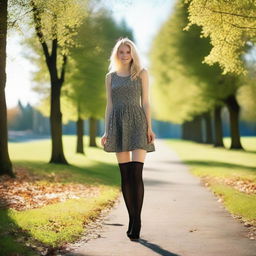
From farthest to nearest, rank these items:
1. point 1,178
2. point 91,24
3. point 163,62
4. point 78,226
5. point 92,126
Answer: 1. point 92,126
2. point 163,62
3. point 91,24
4. point 1,178
5. point 78,226

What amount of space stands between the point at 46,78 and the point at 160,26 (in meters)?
12.8

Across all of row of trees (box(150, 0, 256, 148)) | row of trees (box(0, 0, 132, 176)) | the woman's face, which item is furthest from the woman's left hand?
row of trees (box(0, 0, 132, 176))

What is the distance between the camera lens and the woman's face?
6.22m

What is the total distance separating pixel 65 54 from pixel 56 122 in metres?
3.11

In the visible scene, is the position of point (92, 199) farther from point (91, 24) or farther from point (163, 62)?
point (163, 62)

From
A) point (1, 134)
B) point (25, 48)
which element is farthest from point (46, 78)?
point (1, 134)

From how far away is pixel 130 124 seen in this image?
243 inches

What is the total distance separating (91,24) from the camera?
78.1 feet

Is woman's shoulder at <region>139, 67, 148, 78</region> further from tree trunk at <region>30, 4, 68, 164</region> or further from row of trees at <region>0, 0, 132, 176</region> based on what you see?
tree trunk at <region>30, 4, 68, 164</region>

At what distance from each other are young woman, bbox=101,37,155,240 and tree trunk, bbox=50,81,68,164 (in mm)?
13695

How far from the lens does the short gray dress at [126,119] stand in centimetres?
612

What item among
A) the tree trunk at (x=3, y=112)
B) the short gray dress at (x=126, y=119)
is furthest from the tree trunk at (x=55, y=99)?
the short gray dress at (x=126, y=119)

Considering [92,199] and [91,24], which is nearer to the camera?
[92,199]

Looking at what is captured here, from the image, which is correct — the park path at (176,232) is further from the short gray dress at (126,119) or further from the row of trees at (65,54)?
the row of trees at (65,54)
